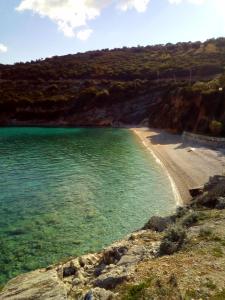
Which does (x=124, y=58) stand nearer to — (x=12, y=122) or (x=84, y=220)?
(x=12, y=122)

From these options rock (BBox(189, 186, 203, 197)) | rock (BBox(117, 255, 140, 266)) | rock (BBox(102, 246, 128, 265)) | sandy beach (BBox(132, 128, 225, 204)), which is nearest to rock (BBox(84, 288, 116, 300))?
rock (BBox(117, 255, 140, 266))

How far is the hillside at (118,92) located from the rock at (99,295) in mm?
58728

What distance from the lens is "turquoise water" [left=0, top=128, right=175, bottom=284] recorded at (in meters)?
22.8

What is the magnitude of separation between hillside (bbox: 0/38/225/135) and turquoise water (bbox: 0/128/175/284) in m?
23.4

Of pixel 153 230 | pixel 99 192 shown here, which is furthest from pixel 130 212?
pixel 153 230

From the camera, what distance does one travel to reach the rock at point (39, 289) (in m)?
13.3

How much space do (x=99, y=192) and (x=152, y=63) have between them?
10664 centimetres

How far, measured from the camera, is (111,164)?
159ft

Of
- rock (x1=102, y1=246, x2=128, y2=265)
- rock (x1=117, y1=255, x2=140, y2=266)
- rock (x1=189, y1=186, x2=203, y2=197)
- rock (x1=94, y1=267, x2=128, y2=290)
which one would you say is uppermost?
rock (x1=94, y1=267, x2=128, y2=290)

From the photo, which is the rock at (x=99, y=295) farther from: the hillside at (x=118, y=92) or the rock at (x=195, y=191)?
the hillside at (x=118, y=92)

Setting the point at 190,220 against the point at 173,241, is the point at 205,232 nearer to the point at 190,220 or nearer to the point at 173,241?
the point at 173,241

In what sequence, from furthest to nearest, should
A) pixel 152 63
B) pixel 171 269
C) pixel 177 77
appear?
pixel 152 63
pixel 177 77
pixel 171 269

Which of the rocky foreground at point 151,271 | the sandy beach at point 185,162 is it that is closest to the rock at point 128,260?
the rocky foreground at point 151,271

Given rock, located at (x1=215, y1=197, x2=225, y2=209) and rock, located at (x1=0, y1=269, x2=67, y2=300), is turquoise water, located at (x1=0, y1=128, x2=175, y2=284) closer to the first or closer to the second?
rock, located at (x1=0, y1=269, x2=67, y2=300)
